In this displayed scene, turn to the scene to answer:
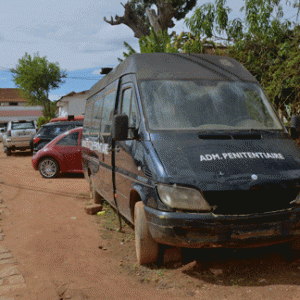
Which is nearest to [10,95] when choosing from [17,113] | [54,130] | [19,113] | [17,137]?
[17,113]

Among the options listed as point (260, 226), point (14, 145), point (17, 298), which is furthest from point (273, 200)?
point (14, 145)

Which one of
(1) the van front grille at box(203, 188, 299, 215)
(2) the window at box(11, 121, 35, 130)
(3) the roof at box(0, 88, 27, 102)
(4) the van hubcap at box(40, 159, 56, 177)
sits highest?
(3) the roof at box(0, 88, 27, 102)

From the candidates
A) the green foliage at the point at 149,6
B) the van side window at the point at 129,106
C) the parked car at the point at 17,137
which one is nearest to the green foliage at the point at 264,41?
the van side window at the point at 129,106

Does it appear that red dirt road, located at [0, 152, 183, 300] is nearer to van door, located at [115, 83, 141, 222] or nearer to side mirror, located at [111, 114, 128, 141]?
van door, located at [115, 83, 141, 222]

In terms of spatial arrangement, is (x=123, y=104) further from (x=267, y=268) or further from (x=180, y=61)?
(x=267, y=268)

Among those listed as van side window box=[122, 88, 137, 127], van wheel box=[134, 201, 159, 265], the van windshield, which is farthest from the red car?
van wheel box=[134, 201, 159, 265]

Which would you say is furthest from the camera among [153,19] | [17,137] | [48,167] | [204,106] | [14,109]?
[14,109]

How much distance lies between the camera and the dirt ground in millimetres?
4020

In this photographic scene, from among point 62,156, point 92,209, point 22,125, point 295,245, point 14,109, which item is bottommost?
point 92,209

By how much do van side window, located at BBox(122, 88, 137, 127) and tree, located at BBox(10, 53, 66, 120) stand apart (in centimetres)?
4216

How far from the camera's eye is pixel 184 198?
3965 millimetres

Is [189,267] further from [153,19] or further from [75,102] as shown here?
[75,102]

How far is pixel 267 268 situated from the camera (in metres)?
4.48

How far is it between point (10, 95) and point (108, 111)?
67.8 meters
